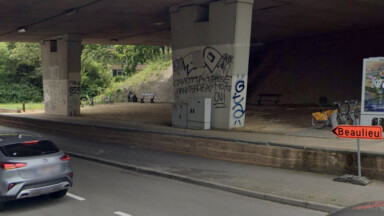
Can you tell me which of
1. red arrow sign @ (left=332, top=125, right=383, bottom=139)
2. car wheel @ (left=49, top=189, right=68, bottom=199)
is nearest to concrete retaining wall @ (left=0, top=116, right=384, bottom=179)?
red arrow sign @ (left=332, top=125, right=383, bottom=139)

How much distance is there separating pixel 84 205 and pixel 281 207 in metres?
3.85

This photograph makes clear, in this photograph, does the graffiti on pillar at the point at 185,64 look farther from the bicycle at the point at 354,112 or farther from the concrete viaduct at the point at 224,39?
the bicycle at the point at 354,112

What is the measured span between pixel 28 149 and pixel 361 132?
22.7ft

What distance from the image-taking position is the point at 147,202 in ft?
26.5

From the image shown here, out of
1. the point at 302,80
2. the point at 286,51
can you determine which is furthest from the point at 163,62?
the point at 302,80

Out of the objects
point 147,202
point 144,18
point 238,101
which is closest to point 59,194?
point 147,202

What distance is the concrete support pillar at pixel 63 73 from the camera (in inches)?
1047

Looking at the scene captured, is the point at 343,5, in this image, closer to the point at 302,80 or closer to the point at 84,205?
the point at 302,80

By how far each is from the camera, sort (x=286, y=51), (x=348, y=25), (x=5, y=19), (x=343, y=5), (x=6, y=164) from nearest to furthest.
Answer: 1. (x=6, y=164)
2. (x=343, y=5)
3. (x=5, y=19)
4. (x=348, y=25)
5. (x=286, y=51)

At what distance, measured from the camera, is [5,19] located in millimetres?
20453

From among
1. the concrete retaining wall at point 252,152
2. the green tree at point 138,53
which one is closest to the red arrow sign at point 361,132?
the concrete retaining wall at point 252,152

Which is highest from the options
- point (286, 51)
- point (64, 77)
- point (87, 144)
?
point (286, 51)

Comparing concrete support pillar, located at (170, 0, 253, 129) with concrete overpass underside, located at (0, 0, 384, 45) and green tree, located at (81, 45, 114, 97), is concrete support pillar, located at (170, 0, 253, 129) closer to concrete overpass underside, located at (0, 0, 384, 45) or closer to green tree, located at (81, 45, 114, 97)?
concrete overpass underside, located at (0, 0, 384, 45)

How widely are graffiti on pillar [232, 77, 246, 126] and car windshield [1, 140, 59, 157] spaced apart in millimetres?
8526
